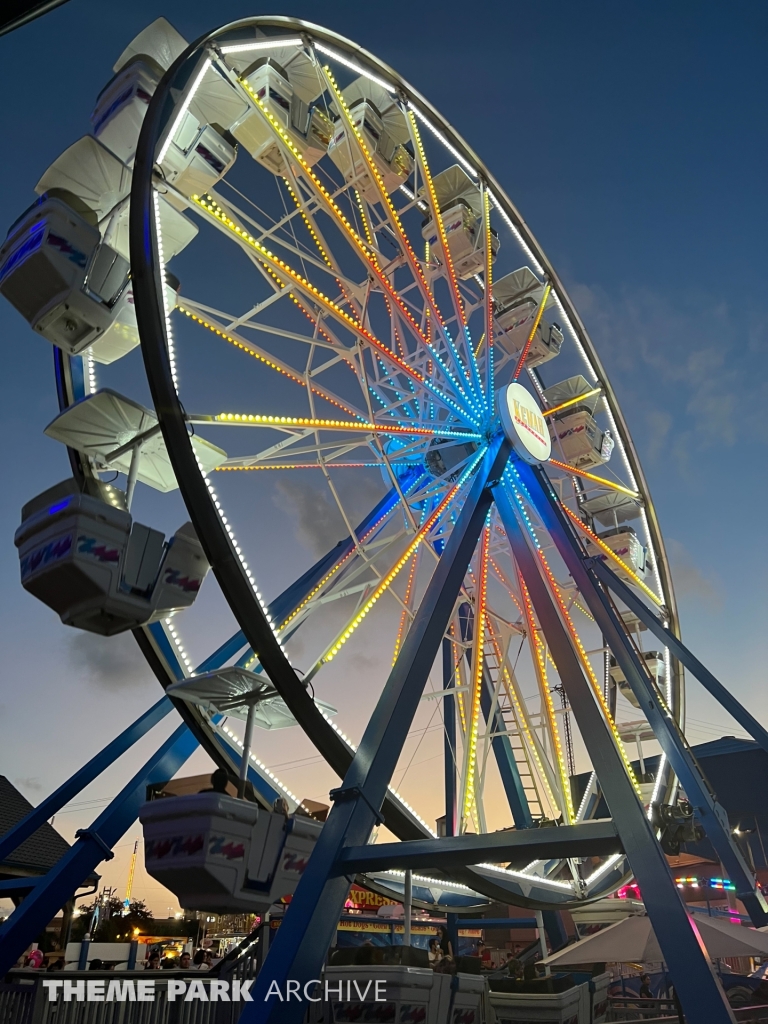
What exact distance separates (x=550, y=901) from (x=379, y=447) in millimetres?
5569

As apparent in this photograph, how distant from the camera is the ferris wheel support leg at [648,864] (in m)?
3.27

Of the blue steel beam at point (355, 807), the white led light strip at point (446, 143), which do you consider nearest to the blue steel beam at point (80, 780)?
the blue steel beam at point (355, 807)

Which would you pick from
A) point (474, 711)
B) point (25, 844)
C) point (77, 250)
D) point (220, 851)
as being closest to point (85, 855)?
point (220, 851)

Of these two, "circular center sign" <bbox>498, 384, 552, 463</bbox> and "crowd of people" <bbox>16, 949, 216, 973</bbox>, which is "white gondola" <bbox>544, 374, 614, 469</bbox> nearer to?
"circular center sign" <bbox>498, 384, 552, 463</bbox>

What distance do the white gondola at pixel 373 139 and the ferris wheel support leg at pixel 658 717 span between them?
5294mm

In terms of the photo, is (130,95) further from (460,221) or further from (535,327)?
(535,327)

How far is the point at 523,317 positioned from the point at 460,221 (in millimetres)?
2215

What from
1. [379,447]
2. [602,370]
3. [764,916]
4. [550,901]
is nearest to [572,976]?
[550,901]

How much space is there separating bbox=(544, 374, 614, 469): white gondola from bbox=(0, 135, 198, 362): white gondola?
7774 millimetres

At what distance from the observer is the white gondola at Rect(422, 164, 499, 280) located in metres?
11.1

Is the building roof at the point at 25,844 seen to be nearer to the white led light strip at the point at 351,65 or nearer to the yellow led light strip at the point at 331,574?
the yellow led light strip at the point at 331,574

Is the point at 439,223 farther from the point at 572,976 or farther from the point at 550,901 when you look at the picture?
the point at 572,976

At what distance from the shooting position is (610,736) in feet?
15.3

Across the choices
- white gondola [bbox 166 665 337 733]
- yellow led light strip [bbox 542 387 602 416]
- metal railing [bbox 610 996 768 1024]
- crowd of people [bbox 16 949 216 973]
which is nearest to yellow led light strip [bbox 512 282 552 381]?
yellow led light strip [bbox 542 387 602 416]
